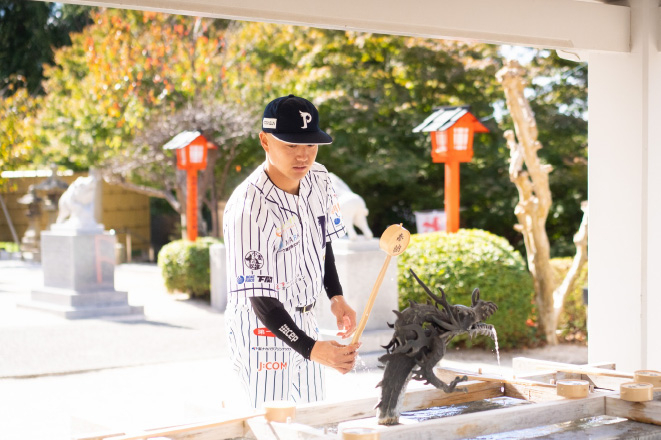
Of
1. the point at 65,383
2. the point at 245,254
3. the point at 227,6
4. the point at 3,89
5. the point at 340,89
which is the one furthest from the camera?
the point at 3,89

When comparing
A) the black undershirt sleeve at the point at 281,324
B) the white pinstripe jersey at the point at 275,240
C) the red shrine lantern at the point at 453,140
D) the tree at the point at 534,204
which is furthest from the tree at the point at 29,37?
the black undershirt sleeve at the point at 281,324

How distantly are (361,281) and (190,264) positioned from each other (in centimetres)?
584

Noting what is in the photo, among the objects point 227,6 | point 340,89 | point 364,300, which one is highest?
point 340,89

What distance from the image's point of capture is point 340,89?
52.3 ft

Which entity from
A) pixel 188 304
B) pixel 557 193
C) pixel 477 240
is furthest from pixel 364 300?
pixel 557 193

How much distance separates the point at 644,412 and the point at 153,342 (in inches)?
331

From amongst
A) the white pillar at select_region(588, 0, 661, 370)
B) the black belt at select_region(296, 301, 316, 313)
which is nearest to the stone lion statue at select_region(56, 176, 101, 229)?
the white pillar at select_region(588, 0, 661, 370)

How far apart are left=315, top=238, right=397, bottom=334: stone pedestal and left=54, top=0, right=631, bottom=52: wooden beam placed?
4.39m

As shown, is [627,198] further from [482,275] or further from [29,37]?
[29,37]

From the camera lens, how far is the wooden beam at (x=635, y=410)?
2447 mm

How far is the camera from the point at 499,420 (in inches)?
91.0

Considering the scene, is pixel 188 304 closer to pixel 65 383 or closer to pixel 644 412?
pixel 65 383

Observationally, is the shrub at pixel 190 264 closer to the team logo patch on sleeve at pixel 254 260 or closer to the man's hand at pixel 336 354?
the team logo patch on sleeve at pixel 254 260

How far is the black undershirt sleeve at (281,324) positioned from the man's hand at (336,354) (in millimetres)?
57
